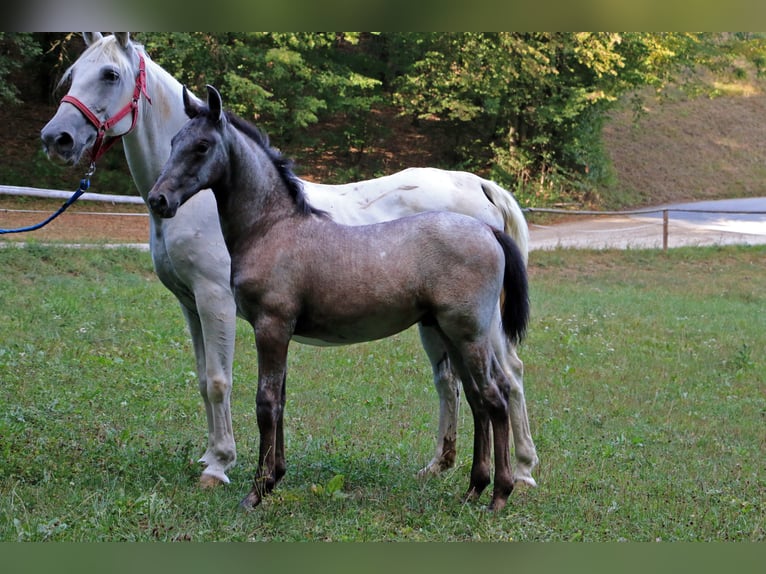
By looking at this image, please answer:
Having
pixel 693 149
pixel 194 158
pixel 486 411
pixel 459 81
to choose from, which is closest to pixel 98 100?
pixel 194 158

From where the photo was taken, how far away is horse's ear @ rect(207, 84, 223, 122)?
164 inches

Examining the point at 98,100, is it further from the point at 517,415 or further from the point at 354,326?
the point at 517,415

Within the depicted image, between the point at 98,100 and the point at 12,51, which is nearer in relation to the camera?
the point at 98,100

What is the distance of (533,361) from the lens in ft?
31.4

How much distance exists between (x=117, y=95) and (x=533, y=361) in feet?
19.9

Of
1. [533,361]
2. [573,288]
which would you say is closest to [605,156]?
[573,288]

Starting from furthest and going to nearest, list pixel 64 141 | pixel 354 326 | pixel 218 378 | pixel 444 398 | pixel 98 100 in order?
pixel 444 398
pixel 218 378
pixel 98 100
pixel 64 141
pixel 354 326

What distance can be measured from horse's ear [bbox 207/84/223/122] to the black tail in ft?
5.51

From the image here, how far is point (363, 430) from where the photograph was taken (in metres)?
6.57

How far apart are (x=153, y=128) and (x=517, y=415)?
9.98 feet

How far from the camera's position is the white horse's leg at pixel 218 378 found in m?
5.17

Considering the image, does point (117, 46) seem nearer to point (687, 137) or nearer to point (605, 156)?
point (605, 156)

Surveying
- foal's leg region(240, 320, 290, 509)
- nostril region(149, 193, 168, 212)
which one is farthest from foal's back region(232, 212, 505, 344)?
nostril region(149, 193, 168, 212)

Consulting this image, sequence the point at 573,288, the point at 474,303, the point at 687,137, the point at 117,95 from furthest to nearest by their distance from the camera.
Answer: the point at 687,137, the point at 573,288, the point at 117,95, the point at 474,303
